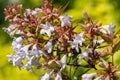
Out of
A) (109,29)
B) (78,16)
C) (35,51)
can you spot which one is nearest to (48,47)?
(35,51)

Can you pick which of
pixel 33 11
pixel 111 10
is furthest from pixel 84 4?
pixel 33 11

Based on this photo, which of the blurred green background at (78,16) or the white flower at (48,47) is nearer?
the white flower at (48,47)

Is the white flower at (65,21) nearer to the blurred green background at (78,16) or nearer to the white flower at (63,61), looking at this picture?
the white flower at (63,61)

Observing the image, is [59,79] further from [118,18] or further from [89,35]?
[118,18]

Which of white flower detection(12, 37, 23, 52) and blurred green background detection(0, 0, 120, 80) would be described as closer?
white flower detection(12, 37, 23, 52)

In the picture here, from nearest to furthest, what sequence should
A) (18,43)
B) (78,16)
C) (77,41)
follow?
1. (77,41)
2. (18,43)
3. (78,16)

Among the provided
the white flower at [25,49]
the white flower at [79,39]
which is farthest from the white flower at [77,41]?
the white flower at [25,49]

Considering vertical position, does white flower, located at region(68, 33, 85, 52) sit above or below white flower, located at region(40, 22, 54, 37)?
below

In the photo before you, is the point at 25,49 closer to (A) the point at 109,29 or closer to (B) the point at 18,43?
(B) the point at 18,43

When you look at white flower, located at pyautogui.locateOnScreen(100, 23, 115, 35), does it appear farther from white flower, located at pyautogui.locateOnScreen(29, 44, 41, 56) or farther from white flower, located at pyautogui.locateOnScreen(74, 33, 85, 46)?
white flower, located at pyautogui.locateOnScreen(29, 44, 41, 56)

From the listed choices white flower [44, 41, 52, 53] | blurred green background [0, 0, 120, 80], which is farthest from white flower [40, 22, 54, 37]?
blurred green background [0, 0, 120, 80]

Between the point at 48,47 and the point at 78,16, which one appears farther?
the point at 78,16
